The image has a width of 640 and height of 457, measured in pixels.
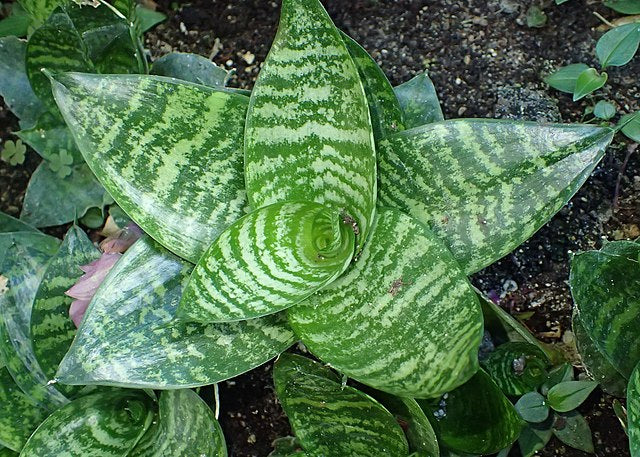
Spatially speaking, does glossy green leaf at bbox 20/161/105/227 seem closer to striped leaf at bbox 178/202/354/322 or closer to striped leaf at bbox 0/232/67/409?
striped leaf at bbox 0/232/67/409

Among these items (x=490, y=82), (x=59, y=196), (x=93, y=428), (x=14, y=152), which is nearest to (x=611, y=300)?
(x=490, y=82)

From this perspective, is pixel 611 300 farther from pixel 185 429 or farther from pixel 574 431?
pixel 185 429

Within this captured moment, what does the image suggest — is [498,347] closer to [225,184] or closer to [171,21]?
[225,184]

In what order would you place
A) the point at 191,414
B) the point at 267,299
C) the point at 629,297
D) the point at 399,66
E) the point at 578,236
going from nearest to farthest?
1. the point at 267,299
2. the point at 629,297
3. the point at 191,414
4. the point at 578,236
5. the point at 399,66

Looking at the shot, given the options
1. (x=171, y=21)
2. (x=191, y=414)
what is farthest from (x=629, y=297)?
(x=171, y=21)

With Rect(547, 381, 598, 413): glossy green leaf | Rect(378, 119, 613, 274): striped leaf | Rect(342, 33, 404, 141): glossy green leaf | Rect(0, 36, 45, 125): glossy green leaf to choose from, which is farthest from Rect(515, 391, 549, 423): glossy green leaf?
Rect(0, 36, 45, 125): glossy green leaf

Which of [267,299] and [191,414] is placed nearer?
[267,299]

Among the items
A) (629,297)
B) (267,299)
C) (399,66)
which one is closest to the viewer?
(267,299)
